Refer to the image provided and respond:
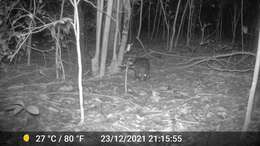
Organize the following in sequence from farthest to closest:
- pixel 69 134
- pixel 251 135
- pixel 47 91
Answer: pixel 47 91 → pixel 251 135 → pixel 69 134

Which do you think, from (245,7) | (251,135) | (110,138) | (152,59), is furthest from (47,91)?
(245,7)

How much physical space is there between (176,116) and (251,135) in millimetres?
1498

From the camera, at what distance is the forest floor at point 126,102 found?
5.13 metres

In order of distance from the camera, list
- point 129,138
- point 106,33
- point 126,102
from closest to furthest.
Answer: point 129,138 → point 126,102 → point 106,33

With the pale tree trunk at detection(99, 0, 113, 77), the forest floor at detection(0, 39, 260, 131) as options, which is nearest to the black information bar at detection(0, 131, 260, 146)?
the forest floor at detection(0, 39, 260, 131)

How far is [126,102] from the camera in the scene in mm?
6363

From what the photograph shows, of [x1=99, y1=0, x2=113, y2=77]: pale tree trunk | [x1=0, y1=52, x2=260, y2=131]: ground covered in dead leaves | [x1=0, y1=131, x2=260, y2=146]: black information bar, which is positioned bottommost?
[x1=0, y1=131, x2=260, y2=146]: black information bar

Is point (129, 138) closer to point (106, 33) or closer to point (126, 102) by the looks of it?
point (126, 102)

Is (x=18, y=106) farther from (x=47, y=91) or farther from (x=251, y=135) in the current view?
(x=251, y=135)

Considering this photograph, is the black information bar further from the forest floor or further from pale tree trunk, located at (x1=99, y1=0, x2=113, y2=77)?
pale tree trunk, located at (x1=99, y1=0, x2=113, y2=77)

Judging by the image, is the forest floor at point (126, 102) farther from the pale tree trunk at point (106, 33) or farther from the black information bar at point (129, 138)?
the pale tree trunk at point (106, 33)

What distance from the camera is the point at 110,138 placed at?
4.73 metres

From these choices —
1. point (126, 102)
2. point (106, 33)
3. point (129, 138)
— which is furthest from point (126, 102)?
point (106, 33)

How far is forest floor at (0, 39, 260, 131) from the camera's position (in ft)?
16.8
